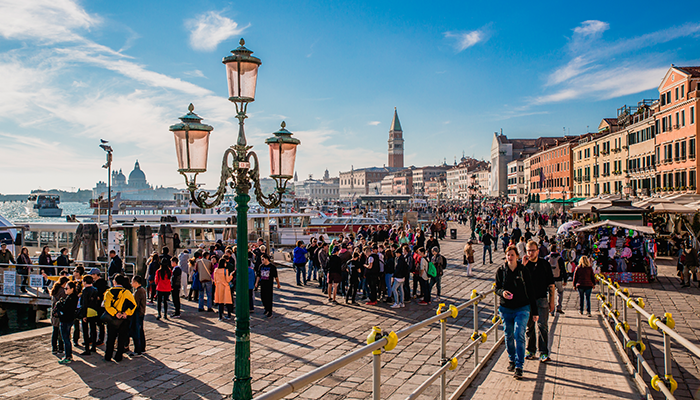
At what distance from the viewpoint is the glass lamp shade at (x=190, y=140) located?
5.87 m

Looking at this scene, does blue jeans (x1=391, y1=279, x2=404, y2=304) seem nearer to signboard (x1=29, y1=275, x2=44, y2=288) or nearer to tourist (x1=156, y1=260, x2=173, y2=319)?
tourist (x1=156, y1=260, x2=173, y2=319)

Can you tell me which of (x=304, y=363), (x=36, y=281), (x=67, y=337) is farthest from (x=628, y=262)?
(x=36, y=281)

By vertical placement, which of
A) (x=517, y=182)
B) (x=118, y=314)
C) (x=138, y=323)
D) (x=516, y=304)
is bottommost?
(x=138, y=323)

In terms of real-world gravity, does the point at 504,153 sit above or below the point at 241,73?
above

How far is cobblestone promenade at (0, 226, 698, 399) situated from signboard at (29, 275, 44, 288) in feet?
17.8

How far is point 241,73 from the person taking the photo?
19.2 feet

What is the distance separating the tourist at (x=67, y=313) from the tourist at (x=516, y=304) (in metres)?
7.41

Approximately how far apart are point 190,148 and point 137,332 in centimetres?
458

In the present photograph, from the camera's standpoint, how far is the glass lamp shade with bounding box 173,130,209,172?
5.91 metres

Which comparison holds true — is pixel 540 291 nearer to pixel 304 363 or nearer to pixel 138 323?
pixel 304 363

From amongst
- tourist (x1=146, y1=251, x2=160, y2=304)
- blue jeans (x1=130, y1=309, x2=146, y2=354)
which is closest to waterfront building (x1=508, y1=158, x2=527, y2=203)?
tourist (x1=146, y1=251, x2=160, y2=304)

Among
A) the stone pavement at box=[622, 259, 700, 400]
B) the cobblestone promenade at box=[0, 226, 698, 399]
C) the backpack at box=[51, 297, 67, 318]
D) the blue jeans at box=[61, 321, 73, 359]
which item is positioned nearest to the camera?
the cobblestone promenade at box=[0, 226, 698, 399]

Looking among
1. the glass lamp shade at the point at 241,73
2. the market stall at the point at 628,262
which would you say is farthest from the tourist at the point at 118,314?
the market stall at the point at 628,262

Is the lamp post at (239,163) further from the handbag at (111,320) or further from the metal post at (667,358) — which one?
the metal post at (667,358)
